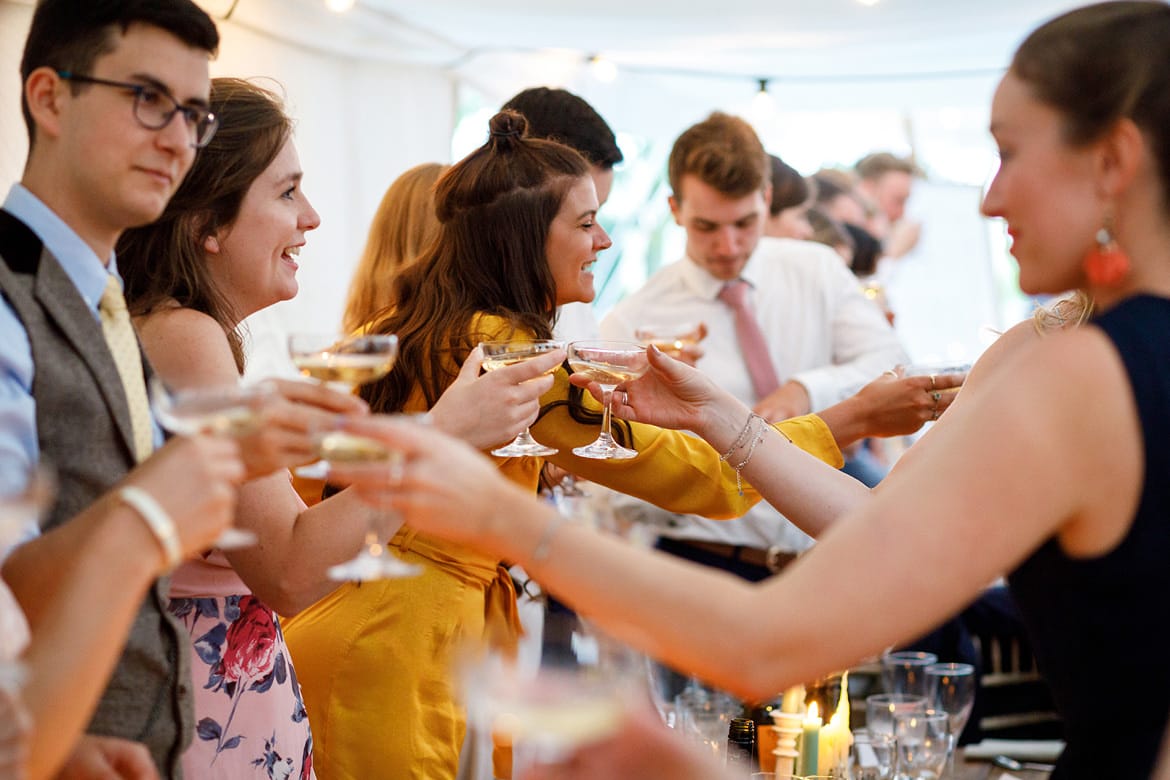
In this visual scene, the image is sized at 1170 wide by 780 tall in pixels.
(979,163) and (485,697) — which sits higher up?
(979,163)

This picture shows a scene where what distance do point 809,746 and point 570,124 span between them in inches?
69.9

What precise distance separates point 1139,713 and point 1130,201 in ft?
1.98

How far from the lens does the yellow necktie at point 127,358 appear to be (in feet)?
5.03

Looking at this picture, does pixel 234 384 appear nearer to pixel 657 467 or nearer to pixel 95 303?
pixel 95 303

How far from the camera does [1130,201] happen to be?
4.75ft

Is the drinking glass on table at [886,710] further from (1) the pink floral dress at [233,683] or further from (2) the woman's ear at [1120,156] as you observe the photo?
(2) the woman's ear at [1120,156]

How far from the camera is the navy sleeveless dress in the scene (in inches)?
53.7

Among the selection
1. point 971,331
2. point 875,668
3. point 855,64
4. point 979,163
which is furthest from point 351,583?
point 979,163

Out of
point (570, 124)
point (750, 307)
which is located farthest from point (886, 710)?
point (750, 307)

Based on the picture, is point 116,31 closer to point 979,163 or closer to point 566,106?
point 566,106

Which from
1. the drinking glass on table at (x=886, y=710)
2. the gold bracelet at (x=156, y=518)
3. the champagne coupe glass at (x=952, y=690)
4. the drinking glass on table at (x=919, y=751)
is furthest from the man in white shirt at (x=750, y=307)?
the gold bracelet at (x=156, y=518)

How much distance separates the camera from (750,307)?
15.1 ft

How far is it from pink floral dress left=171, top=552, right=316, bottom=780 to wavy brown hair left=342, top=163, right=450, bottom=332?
1367 mm

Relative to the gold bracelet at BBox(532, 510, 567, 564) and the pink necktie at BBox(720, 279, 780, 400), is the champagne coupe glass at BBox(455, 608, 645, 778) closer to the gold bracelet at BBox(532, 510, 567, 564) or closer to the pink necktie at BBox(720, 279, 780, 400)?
the gold bracelet at BBox(532, 510, 567, 564)
